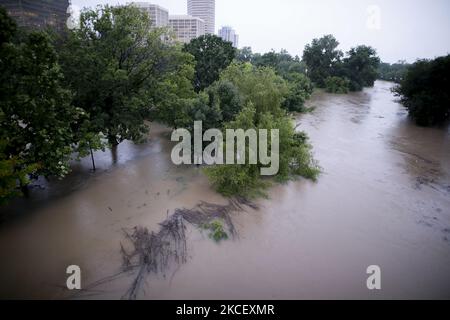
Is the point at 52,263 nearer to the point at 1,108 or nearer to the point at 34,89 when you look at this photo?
the point at 1,108

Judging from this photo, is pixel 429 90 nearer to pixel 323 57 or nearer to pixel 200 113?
pixel 200 113

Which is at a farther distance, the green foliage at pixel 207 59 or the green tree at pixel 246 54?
the green tree at pixel 246 54

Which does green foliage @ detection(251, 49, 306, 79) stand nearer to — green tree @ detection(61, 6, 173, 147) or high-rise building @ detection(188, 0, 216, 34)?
green tree @ detection(61, 6, 173, 147)

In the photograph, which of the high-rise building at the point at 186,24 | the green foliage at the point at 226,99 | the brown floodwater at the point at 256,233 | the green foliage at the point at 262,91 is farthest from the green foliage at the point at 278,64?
the high-rise building at the point at 186,24

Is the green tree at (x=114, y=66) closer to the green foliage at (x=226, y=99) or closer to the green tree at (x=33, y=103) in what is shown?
the green tree at (x=33, y=103)

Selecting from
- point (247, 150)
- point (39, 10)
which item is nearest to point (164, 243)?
point (247, 150)

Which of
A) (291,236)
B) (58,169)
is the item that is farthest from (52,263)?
(291,236)
